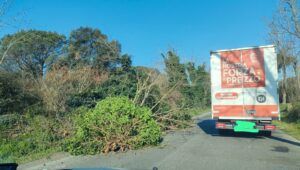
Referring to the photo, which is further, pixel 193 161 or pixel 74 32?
pixel 74 32

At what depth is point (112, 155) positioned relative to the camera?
10711 millimetres

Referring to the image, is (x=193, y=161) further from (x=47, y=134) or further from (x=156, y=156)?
(x=47, y=134)

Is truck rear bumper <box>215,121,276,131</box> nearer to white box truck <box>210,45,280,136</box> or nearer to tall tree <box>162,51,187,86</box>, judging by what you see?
white box truck <box>210,45,280,136</box>

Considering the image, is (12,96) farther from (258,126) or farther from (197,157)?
(258,126)

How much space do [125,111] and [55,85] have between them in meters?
6.51

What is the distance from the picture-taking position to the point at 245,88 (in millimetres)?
14258

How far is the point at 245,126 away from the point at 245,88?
1752 mm

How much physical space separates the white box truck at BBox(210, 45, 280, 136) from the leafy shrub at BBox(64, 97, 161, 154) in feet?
13.9

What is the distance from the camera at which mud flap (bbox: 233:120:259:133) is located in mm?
13961

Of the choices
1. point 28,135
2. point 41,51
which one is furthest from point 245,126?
point 41,51

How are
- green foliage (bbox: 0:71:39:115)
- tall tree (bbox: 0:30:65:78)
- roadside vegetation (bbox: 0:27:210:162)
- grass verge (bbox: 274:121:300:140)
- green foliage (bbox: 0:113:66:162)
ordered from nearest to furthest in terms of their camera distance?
1. green foliage (bbox: 0:113:66:162)
2. roadside vegetation (bbox: 0:27:210:162)
3. green foliage (bbox: 0:71:39:115)
4. grass verge (bbox: 274:121:300:140)
5. tall tree (bbox: 0:30:65:78)

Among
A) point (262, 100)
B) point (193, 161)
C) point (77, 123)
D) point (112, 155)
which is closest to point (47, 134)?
point (77, 123)

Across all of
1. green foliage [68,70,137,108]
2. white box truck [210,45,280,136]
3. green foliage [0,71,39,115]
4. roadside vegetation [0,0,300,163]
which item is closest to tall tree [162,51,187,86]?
roadside vegetation [0,0,300,163]

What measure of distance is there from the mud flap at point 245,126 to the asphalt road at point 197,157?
1.01 metres
